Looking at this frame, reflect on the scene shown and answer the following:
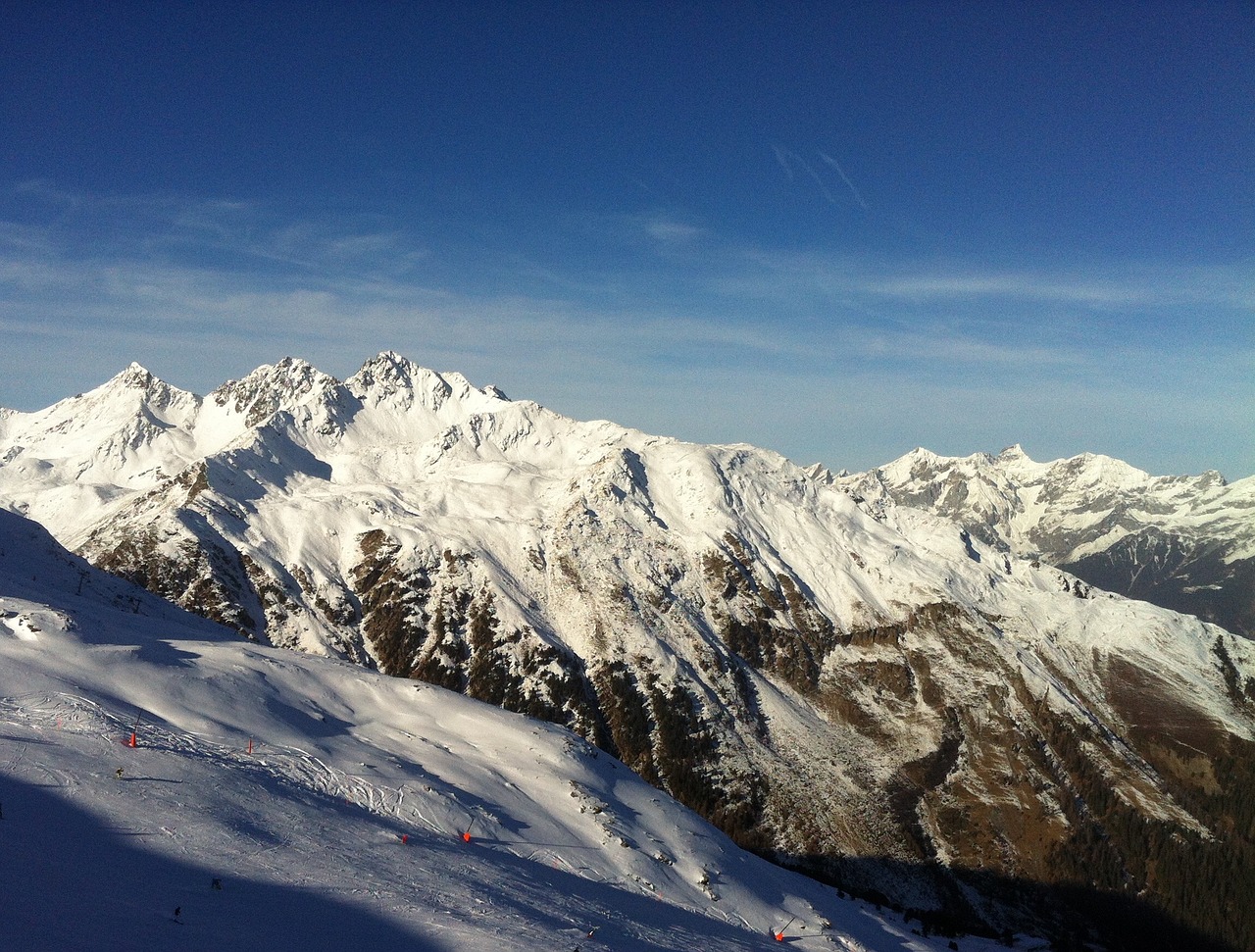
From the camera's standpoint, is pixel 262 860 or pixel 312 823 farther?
pixel 312 823

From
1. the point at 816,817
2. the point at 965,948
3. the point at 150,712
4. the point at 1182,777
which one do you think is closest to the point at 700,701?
the point at 816,817

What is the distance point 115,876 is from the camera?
972 inches

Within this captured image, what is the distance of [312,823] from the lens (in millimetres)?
39562

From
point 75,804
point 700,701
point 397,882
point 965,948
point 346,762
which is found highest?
point 75,804

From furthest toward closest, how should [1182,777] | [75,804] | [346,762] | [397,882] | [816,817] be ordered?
[1182,777] → [816,817] → [346,762] → [397,882] → [75,804]

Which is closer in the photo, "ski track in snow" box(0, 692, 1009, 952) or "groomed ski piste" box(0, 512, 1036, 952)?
"ski track in snow" box(0, 692, 1009, 952)

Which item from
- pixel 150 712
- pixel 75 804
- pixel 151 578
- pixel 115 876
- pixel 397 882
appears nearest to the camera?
pixel 115 876

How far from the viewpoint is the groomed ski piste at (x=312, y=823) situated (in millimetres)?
25531

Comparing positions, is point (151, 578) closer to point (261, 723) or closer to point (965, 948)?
point (261, 723)

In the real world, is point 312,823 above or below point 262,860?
below

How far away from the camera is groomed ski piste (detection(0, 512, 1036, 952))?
25.5 meters

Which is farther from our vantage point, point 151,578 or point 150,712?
point 151,578

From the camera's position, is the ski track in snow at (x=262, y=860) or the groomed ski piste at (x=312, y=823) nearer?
the ski track in snow at (x=262, y=860)

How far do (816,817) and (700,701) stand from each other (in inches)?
1474
